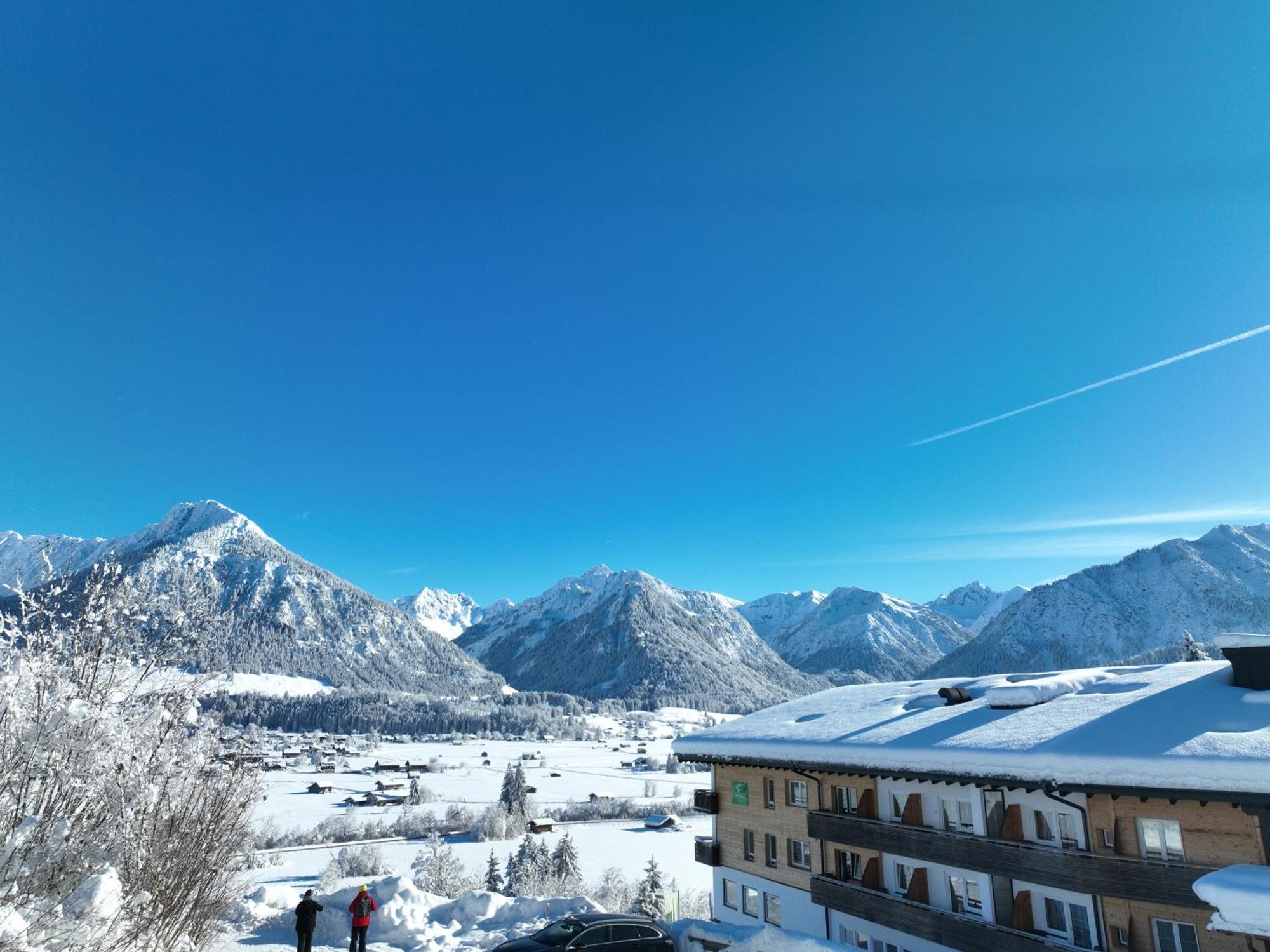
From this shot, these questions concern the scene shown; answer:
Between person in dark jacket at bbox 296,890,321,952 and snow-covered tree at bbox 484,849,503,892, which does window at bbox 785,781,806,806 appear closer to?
person in dark jacket at bbox 296,890,321,952

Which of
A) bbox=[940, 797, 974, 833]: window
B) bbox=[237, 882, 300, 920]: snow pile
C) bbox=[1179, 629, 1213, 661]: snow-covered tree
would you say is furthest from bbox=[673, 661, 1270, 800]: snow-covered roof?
bbox=[1179, 629, 1213, 661]: snow-covered tree

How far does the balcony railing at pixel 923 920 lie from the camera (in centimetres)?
1748

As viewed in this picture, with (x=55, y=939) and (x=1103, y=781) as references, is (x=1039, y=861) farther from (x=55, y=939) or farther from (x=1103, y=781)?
(x=55, y=939)

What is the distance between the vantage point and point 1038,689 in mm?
20281

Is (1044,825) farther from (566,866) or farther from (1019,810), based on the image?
(566,866)

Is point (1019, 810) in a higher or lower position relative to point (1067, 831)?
higher

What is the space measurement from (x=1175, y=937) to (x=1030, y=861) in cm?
297

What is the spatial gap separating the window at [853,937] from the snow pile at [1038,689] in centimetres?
878

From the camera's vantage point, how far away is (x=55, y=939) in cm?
988

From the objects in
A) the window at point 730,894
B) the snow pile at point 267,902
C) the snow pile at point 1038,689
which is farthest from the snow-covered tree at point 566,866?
the snow pile at point 1038,689

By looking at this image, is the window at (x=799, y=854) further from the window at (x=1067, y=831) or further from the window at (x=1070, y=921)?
the window at (x=1067, y=831)

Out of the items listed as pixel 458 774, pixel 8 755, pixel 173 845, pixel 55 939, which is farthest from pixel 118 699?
pixel 458 774

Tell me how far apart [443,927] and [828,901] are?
45.5ft

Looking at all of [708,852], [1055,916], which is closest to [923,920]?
[1055,916]
